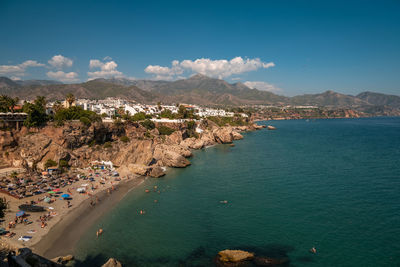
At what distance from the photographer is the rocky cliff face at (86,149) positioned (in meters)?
47.2

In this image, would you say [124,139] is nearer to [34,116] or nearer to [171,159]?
[171,159]

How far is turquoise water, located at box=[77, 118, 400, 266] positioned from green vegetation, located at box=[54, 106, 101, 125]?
1088 inches

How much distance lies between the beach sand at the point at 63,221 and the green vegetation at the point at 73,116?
76.2ft

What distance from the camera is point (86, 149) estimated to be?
5478 centimetres

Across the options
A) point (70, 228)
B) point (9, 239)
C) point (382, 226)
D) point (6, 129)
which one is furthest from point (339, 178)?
point (6, 129)

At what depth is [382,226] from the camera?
27359 mm

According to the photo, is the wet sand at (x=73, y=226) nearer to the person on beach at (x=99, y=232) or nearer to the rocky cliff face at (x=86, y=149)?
the person on beach at (x=99, y=232)

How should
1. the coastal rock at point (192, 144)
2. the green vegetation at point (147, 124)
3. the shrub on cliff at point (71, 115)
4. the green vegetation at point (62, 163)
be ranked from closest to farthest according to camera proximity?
the green vegetation at point (62, 163)
the shrub on cliff at point (71, 115)
the coastal rock at point (192, 144)
the green vegetation at point (147, 124)

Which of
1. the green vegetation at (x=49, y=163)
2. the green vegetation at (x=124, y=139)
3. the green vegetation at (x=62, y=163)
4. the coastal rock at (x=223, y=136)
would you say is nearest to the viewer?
the green vegetation at (x=49, y=163)

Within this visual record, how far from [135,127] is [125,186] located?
3343 cm

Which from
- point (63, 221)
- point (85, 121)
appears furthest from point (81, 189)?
point (85, 121)

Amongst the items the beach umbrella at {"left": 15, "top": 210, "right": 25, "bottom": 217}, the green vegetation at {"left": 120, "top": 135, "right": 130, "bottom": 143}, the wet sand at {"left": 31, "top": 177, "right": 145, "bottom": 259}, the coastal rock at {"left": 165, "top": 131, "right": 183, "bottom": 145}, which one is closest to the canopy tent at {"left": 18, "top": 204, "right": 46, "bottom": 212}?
the beach umbrella at {"left": 15, "top": 210, "right": 25, "bottom": 217}

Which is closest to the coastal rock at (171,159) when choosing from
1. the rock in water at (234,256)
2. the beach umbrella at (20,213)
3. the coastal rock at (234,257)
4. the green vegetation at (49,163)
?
the green vegetation at (49,163)

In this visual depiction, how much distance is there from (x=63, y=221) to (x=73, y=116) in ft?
130
